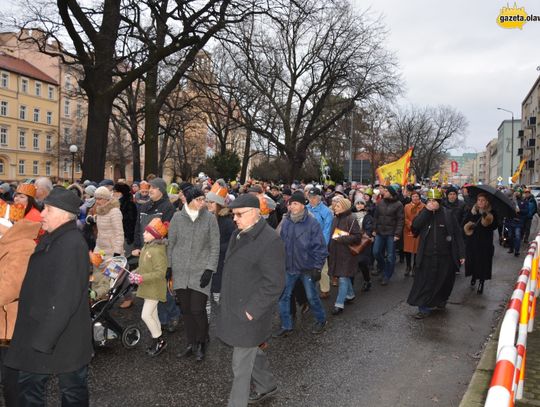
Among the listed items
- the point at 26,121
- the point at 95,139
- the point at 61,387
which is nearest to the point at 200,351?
the point at 61,387

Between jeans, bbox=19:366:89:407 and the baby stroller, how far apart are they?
1993 mm

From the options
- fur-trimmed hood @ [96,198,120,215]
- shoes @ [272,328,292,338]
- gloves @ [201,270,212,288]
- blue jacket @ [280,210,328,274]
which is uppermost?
fur-trimmed hood @ [96,198,120,215]

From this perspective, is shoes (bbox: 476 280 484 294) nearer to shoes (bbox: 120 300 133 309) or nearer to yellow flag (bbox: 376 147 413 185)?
shoes (bbox: 120 300 133 309)

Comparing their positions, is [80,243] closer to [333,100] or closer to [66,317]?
[66,317]

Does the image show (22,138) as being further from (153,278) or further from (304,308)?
(153,278)

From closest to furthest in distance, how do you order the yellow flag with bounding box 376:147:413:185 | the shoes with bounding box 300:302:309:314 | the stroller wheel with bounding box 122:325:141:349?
the stroller wheel with bounding box 122:325:141:349 → the shoes with bounding box 300:302:309:314 → the yellow flag with bounding box 376:147:413:185

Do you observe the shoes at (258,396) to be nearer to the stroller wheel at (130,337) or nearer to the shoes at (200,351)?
the shoes at (200,351)

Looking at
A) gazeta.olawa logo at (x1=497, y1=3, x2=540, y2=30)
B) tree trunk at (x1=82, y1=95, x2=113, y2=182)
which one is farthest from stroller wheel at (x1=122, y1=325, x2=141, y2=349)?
gazeta.olawa logo at (x1=497, y1=3, x2=540, y2=30)

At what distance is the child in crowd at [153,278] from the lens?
541cm

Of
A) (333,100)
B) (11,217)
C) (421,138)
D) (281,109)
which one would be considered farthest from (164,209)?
(421,138)

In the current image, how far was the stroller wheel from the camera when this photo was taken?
5.49 m

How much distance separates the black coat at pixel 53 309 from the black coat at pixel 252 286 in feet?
3.57

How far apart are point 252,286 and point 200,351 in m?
1.90

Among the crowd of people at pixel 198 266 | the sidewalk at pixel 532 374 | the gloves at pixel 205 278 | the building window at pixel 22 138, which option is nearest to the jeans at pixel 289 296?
the crowd of people at pixel 198 266
